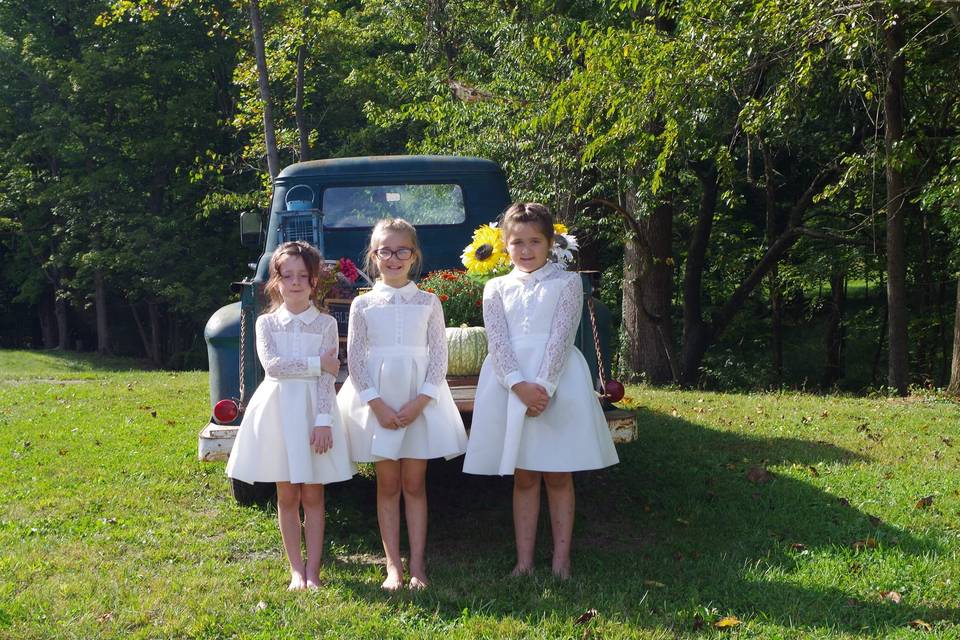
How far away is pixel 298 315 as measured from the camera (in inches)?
180

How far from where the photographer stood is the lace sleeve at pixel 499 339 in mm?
4421

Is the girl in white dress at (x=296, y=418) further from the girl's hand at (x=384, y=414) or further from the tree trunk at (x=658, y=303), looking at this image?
the tree trunk at (x=658, y=303)

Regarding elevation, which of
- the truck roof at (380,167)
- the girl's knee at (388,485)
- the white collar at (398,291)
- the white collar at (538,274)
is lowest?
the girl's knee at (388,485)

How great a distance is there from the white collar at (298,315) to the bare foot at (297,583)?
1159mm

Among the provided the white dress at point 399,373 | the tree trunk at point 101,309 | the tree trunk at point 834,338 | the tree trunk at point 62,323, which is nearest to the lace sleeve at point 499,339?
the white dress at point 399,373

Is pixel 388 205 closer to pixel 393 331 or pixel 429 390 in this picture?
pixel 393 331

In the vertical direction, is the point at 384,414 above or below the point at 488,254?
below

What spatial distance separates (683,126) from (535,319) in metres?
6.74

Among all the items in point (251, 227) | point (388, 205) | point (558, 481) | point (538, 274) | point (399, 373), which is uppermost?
point (388, 205)

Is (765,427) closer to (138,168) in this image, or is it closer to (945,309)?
(945,309)

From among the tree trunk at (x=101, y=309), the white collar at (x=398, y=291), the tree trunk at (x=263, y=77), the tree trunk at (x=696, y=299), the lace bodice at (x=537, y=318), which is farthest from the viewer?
the tree trunk at (x=101, y=309)

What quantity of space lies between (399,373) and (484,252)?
1229 millimetres

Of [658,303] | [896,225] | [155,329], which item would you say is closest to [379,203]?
[896,225]

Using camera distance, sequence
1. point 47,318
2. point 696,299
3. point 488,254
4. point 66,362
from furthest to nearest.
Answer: point 47,318 < point 66,362 < point 696,299 < point 488,254
